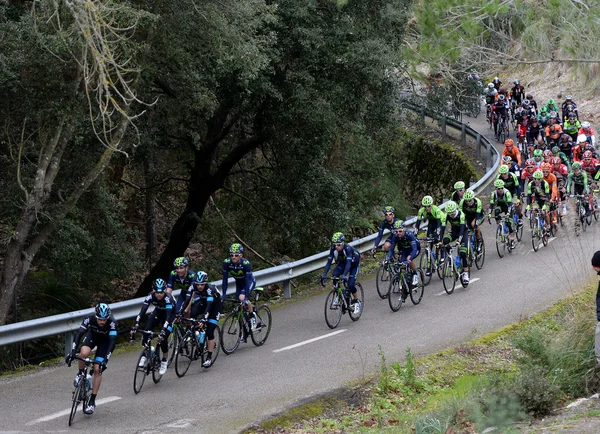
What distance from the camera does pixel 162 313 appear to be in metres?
14.1

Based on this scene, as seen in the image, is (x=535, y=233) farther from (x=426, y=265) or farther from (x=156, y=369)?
(x=156, y=369)

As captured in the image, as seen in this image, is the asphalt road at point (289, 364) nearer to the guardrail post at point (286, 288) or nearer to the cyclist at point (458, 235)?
the guardrail post at point (286, 288)

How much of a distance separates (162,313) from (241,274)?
211 centimetres

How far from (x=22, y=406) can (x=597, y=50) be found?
12949 millimetres

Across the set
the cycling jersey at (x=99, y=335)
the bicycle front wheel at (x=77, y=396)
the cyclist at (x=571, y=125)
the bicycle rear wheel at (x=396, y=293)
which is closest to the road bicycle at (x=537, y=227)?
the bicycle rear wheel at (x=396, y=293)

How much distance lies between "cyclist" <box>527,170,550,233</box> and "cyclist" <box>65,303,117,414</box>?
512 inches

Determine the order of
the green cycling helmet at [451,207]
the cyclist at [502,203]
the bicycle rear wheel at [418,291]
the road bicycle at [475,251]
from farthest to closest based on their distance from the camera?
the cyclist at [502,203]
the road bicycle at [475,251]
the green cycling helmet at [451,207]
the bicycle rear wheel at [418,291]

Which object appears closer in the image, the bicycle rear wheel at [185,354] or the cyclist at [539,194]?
the bicycle rear wheel at [185,354]

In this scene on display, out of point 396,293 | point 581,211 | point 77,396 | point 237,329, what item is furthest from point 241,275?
point 581,211

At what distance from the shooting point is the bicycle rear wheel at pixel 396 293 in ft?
58.8

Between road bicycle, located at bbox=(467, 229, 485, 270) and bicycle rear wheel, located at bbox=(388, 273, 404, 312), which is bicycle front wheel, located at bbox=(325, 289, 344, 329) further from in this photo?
road bicycle, located at bbox=(467, 229, 485, 270)

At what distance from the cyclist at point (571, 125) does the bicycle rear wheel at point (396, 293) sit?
52.2 feet

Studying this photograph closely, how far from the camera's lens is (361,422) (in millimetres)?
11953

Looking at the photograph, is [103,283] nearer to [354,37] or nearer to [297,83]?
[297,83]
